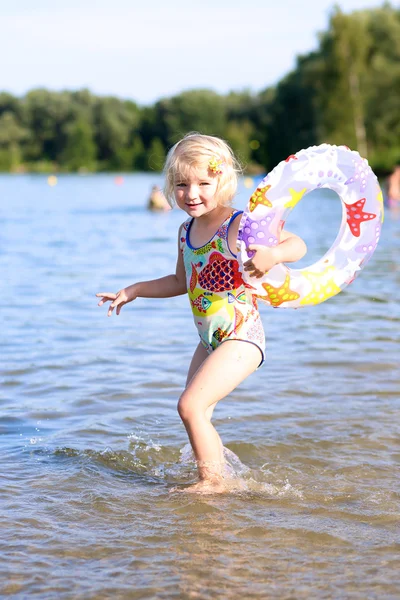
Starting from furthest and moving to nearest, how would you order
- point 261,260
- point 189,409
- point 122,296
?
point 122,296, point 189,409, point 261,260

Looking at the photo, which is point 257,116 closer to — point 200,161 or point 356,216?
point 356,216

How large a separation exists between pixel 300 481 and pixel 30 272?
7580mm

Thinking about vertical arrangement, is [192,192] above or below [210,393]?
above

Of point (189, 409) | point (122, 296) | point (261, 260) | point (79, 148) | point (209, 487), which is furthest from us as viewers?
point (79, 148)

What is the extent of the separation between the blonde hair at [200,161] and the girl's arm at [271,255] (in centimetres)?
33

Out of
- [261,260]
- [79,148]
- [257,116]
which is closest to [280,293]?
[261,260]

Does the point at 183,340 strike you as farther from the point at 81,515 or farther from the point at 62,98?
the point at 62,98

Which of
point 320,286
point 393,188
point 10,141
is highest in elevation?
point 10,141

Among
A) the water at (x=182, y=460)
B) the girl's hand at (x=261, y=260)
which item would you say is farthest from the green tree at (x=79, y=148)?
the girl's hand at (x=261, y=260)

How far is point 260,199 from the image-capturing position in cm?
340

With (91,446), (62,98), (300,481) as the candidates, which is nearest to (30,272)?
(91,446)

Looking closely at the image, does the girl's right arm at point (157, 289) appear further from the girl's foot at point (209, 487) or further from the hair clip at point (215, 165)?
the girl's foot at point (209, 487)

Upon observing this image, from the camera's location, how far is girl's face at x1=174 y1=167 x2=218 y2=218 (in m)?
3.42

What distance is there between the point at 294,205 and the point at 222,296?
0.51m
